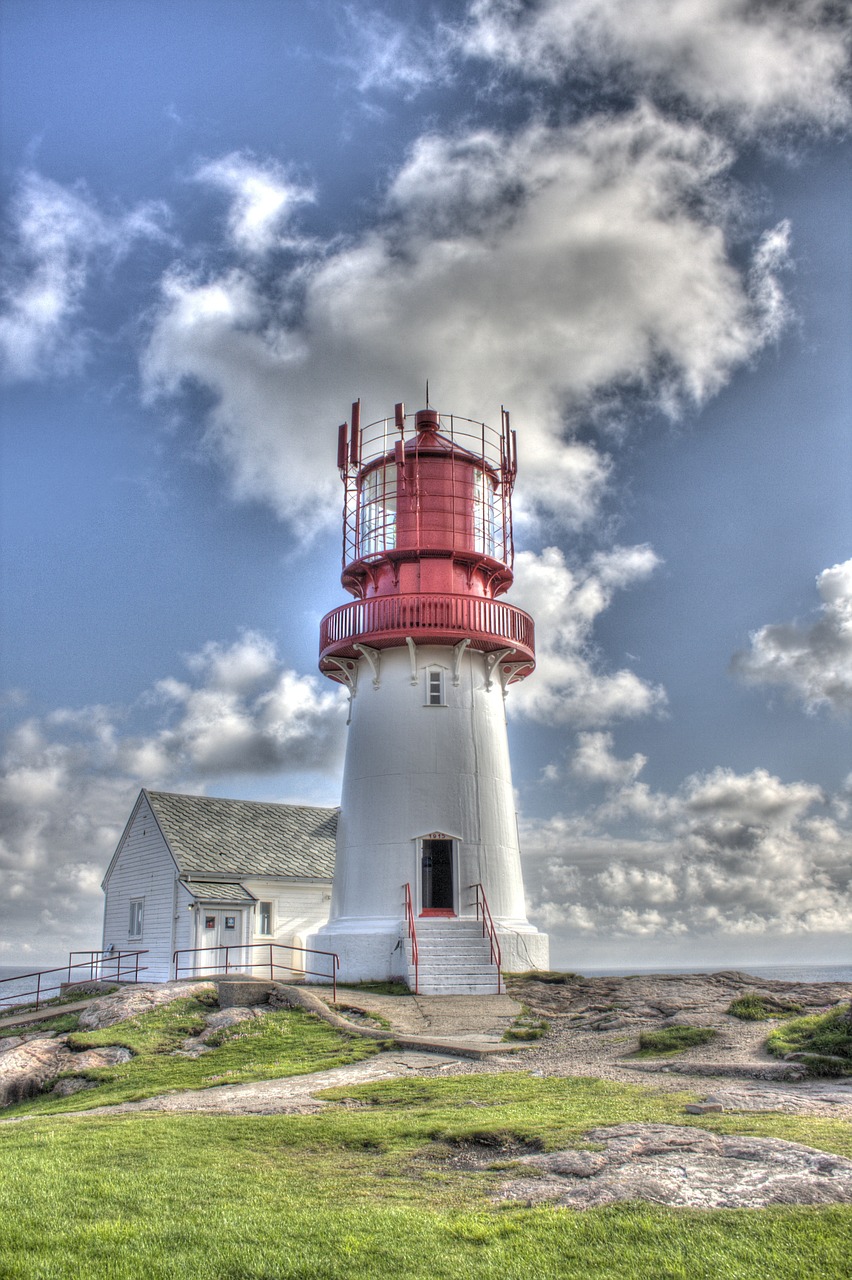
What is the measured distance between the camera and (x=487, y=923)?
81.5 feet

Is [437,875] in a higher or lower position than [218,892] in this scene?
higher

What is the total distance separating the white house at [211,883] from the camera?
93.6 feet

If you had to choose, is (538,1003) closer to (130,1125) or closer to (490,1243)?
(130,1125)

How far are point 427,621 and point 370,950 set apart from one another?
832 cm

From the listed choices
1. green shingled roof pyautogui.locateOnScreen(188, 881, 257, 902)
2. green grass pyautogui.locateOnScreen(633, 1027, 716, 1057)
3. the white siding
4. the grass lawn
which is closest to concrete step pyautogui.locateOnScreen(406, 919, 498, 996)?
green shingled roof pyautogui.locateOnScreen(188, 881, 257, 902)

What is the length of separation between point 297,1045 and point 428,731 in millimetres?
10928

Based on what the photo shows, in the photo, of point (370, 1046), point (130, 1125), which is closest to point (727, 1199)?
point (130, 1125)

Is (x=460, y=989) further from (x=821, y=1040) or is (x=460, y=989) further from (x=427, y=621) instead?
(x=821, y=1040)

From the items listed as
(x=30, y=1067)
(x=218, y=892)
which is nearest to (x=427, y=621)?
(x=218, y=892)

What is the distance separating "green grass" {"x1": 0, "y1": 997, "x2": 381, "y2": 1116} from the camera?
14758 mm

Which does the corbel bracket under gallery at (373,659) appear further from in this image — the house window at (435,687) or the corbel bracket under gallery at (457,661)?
A: the corbel bracket under gallery at (457,661)

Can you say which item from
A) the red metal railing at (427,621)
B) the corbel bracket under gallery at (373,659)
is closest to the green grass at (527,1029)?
the red metal railing at (427,621)

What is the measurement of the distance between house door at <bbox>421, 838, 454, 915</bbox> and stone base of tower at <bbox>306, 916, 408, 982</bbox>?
4.43 ft

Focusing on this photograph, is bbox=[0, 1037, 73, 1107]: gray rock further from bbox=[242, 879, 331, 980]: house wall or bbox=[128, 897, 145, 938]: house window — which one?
bbox=[128, 897, 145, 938]: house window
